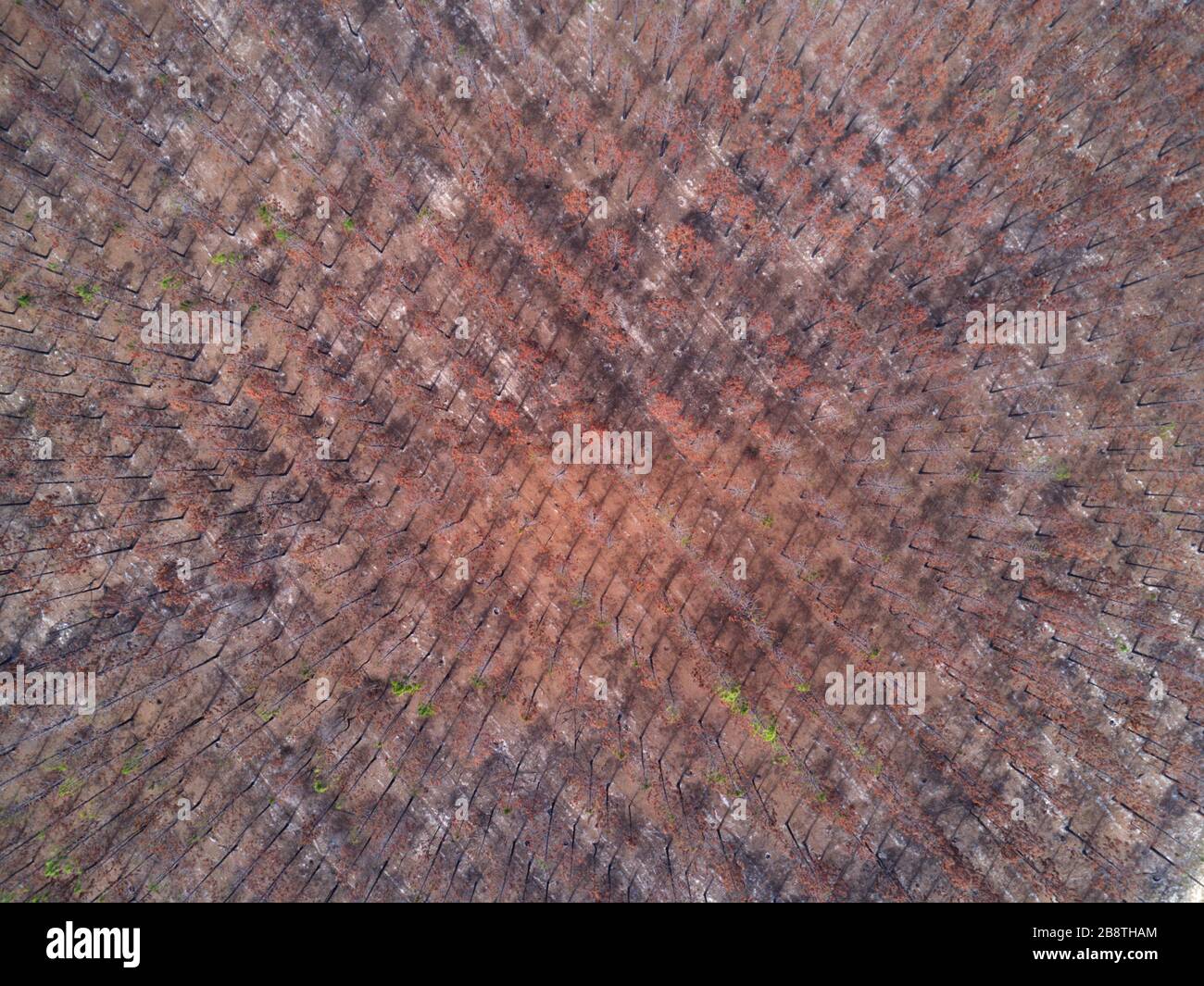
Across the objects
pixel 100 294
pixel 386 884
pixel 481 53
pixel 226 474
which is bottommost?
pixel 386 884

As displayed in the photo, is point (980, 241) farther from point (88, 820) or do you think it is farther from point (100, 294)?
point (88, 820)

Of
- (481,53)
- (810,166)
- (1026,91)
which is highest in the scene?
(481,53)

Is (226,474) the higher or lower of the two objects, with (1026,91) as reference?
lower

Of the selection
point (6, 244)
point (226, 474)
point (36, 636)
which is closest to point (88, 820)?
point (36, 636)

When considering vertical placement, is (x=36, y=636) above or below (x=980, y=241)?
below

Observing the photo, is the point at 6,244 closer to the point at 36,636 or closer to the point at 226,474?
the point at 226,474

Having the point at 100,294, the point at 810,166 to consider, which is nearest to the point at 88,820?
the point at 100,294
